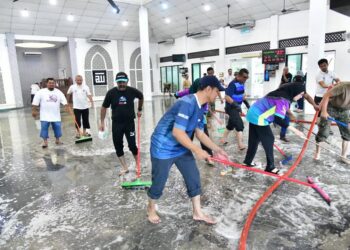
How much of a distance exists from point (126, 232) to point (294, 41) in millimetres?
11812

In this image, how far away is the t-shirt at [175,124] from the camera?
2.00 m

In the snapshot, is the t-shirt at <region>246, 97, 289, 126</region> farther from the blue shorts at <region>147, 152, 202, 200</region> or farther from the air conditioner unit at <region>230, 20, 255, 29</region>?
the air conditioner unit at <region>230, 20, 255, 29</region>

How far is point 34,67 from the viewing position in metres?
19.1

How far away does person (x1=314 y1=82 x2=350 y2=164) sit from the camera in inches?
139

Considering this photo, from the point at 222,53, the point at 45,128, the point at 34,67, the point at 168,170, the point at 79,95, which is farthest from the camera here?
the point at 34,67

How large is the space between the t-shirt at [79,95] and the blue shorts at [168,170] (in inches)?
165

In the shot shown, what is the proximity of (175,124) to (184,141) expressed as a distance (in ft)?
0.46

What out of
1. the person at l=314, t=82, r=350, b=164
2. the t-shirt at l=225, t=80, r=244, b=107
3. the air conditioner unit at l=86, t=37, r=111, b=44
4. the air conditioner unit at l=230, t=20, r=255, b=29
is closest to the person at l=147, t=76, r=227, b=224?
the person at l=314, t=82, r=350, b=164

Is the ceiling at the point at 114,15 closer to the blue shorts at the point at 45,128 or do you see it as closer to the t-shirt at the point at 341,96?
the t-shirt at the point at 341,96

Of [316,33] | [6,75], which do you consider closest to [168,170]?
[316,33]

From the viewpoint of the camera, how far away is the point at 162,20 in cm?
1609

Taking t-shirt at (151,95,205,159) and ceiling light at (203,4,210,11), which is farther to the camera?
ceiling light at (203,4,210,11)

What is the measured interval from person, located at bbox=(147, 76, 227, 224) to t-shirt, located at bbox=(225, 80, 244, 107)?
243 centimetres

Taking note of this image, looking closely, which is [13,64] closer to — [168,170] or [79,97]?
[79,97]
